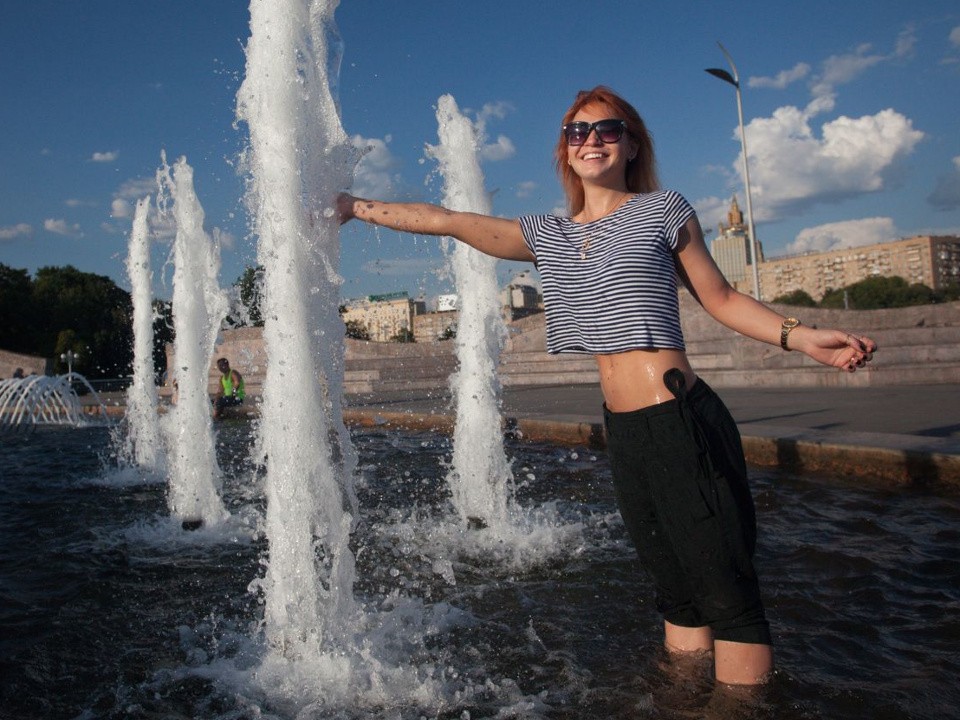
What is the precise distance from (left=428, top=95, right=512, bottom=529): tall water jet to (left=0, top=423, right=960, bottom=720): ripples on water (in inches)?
13.7

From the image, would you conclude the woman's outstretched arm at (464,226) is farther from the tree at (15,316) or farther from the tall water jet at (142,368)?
the tree at (15,316)

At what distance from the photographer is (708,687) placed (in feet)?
7.31

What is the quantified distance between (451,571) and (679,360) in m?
2.35

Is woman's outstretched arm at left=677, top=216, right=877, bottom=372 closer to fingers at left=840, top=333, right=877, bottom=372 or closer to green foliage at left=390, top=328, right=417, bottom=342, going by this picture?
fingers at left=840, top=333, right=877, bottom=372

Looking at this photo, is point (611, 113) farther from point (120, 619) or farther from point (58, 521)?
point (58, 521)

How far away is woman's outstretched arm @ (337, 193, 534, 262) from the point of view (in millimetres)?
2230

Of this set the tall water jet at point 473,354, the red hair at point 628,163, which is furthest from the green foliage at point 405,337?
the red hair at point 628,163

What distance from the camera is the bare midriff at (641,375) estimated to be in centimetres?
197

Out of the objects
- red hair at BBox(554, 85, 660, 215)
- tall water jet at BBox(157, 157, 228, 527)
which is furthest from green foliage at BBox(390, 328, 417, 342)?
red hair at BBox(554, 85, 660, 215)

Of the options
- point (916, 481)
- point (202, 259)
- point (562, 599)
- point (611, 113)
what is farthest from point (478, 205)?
point (611, 113)

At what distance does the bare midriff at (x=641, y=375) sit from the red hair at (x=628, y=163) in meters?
0.55

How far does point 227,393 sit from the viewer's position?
1434 centimetres

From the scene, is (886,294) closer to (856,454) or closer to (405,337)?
(405,337)

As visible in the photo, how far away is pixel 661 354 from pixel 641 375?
7cm
